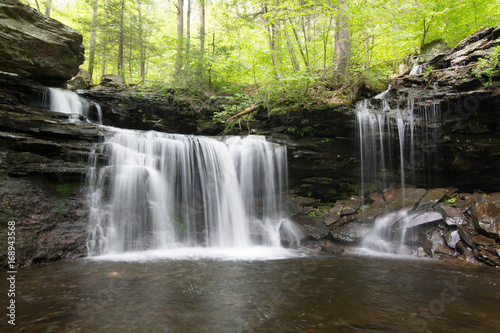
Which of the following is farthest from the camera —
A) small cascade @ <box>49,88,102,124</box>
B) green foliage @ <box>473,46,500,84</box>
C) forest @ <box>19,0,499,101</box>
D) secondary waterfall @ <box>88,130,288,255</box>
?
forest @ <box>19,0,499,101</box>

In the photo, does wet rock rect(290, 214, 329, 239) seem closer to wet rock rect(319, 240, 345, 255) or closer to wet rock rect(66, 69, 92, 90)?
wet rock rect(319, 240, 345, 255)

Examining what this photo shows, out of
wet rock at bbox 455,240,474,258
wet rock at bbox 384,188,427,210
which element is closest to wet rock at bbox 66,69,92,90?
wet rock at bbox 384,188,427,210

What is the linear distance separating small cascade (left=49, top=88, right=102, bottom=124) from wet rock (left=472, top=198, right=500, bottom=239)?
11482 mm

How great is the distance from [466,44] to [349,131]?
16.8 ft

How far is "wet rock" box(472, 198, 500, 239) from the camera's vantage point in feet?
20.1

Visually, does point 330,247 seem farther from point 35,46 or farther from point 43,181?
point 35,46

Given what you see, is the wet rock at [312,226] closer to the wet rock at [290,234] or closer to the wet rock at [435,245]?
the wet rock at [290,234]

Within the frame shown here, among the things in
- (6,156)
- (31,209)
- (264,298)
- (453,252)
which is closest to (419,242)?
(453,252)

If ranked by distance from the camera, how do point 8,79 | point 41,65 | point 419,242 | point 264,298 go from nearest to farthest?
point 264,298 < point 419,242 < point 8,79 < point 41,65

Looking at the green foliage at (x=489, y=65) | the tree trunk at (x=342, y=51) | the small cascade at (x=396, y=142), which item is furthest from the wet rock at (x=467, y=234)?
the tree trunk at (x=342, y=51)

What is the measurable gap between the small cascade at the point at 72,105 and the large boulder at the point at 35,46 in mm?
531

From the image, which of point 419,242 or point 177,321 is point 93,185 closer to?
point 177,321

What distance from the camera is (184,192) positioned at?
8.13 m

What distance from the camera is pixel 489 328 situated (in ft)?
8.77
